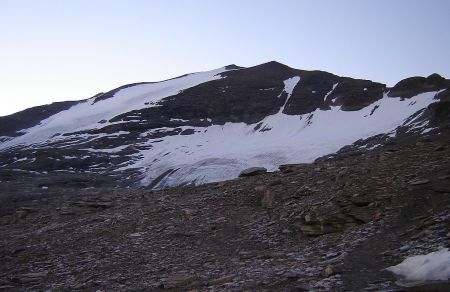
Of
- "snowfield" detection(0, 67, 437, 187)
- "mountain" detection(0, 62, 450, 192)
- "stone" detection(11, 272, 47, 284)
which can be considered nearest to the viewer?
"stone" detection(11, 272, 47, 284)

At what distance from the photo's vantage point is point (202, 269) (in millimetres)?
11141

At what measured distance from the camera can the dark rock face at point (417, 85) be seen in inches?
2348

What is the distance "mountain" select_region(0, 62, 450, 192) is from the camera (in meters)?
47.8

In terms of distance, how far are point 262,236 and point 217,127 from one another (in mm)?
59833

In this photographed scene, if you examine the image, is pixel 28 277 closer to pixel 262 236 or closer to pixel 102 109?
pixel 262 236

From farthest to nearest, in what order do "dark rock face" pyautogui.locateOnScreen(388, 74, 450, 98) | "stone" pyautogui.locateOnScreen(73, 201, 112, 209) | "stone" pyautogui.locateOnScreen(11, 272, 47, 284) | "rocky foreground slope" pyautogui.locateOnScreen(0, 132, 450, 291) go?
"dark rock face" pyautogui.locateOnScreen(388, 74, 450, 98)
"stone" pyautogui.locateOnScreen(73, 201, 112, 209)
"stone" pyautogui.locateOnScreen(11, 272, 47, 284)
"rocky foreground slope" pyautogui.locateOnScreen(0, 132, 450, 291)

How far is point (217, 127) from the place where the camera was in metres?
72.6

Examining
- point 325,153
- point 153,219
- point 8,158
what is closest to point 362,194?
point 153,219

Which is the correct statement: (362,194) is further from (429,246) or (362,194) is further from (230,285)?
(230,285)

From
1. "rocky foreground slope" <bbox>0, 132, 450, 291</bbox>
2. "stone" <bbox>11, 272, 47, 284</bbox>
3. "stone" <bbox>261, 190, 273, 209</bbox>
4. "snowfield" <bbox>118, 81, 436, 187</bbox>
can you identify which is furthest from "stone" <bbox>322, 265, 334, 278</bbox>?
"snowfield" <bbox>118, 81, 436, 187</bbox>

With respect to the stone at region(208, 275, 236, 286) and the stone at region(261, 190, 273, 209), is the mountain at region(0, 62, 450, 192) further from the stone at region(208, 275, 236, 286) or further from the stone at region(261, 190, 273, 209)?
the stone at region(208, 275, 236, 286)

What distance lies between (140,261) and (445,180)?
29.5ft

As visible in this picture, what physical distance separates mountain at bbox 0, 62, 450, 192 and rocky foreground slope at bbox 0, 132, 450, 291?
25.3 meters

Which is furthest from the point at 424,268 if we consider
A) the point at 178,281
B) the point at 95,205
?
the point at 95,205
